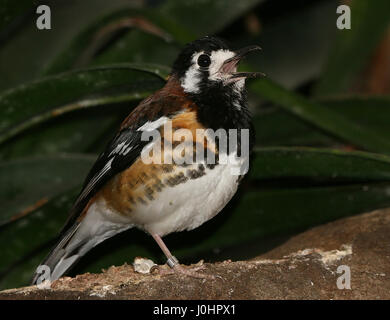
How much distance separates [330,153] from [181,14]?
1455 mm

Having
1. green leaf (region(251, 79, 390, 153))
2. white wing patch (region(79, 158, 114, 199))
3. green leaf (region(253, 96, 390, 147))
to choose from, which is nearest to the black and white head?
green leaf (region(251, 79, 390, 153))

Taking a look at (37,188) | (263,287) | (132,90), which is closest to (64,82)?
(132,90)

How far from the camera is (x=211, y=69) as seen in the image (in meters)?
3.09

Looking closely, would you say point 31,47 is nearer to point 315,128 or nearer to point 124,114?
point 124,114

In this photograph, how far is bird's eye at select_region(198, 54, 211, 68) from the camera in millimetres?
3086

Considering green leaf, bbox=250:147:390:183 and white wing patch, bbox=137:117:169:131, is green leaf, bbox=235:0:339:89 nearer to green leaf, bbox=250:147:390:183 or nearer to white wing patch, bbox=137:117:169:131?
green leaf, bbox=250:147:390:183

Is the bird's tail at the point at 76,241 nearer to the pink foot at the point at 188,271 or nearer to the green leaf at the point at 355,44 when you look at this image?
the pink foot at the point at 188,271

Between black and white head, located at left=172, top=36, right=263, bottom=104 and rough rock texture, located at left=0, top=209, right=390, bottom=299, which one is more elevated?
black and white head, located at left=172, top=36, right=263, bottom=104

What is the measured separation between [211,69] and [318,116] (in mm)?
632

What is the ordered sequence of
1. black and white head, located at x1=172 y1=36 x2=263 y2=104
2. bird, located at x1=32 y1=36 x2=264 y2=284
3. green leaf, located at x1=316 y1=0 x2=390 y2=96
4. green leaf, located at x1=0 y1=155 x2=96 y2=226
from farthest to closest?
1. green leaf, located at x1=316 y1=0 x2=390 y2=96
2. green leaf, located at x1=0 y1=155 x2=96 y2=226
3. black and white head, located at x1=172 y1=36 x2=263 y2=104
4. bird, located at x1=32 y1=36 x2=264 y2=284

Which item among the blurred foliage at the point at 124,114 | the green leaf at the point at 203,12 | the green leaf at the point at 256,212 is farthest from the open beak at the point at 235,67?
the green leaf at the point at 203,12

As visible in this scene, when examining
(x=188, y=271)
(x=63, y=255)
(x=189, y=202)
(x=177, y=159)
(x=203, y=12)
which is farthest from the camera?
(x=203, y=12)

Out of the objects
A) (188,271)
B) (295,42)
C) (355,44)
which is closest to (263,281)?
Result: (188,271)

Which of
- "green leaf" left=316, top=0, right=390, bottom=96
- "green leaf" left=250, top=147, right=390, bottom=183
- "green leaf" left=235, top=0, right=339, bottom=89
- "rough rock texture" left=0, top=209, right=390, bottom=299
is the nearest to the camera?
"rough rock texture" left=0, top=209, right=390, bottom=299
